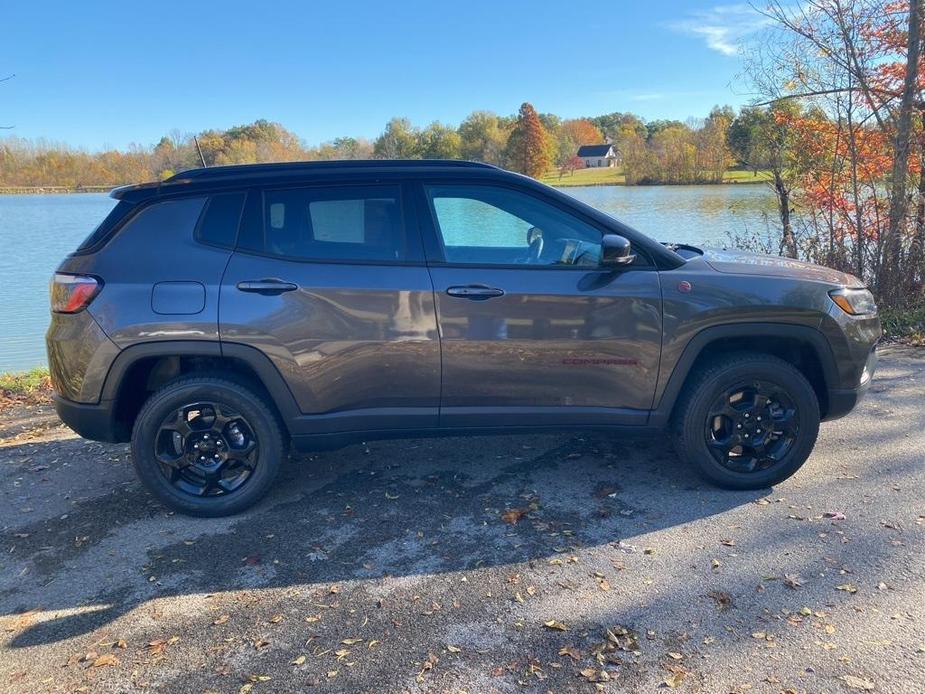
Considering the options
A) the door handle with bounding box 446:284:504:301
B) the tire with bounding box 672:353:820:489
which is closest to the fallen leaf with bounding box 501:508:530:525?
the tire with bounding box 672:353:820:489

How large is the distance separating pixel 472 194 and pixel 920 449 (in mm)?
3436

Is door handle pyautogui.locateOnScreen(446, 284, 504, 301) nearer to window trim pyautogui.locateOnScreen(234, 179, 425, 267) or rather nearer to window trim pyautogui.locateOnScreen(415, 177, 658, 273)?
window trim pyautogui.locateOnScreen(415, 177, 658, 273)

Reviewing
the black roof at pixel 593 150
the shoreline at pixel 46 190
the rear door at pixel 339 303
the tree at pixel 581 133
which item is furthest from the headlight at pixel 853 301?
the shoreline at pixel 46 190

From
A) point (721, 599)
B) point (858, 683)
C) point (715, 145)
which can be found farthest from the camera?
point (715, 145)

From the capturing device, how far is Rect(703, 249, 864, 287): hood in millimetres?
3789

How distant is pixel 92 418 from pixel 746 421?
368 centimetres

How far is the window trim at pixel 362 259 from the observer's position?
11.8 feet

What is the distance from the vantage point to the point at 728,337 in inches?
148

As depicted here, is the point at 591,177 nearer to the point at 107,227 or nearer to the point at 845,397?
the point at 845,397

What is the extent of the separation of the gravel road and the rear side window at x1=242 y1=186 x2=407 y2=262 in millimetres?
1457

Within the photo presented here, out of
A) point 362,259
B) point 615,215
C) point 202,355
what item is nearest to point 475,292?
point 362,259

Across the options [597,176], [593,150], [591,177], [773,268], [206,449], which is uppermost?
[593,150]

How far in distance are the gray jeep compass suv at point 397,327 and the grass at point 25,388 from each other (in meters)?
3.50

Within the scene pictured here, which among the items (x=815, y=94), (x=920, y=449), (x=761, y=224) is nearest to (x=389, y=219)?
(x=920, y=449)
